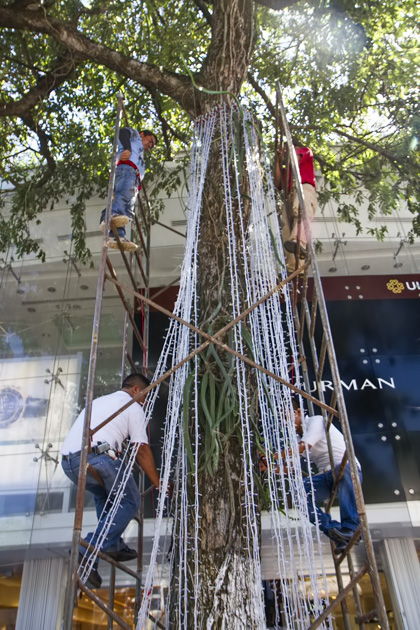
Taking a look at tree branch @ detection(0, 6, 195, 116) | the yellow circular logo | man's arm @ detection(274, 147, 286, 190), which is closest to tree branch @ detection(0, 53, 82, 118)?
tree branch @ detection(0, 6, 195, 116)

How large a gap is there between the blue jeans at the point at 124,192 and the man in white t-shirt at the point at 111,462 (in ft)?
3.78

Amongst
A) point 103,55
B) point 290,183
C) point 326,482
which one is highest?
point 103,55

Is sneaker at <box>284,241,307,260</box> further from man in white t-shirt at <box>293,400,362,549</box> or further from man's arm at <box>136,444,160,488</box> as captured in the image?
man's arm at <box>136,444,160,488</box>

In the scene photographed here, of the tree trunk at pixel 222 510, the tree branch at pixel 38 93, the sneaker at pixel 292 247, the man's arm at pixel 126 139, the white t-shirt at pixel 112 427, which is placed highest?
the tree branch at pixel 38 93

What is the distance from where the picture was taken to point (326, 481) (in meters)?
3.10

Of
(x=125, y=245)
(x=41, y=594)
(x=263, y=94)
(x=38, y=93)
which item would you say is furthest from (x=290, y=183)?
(x=41, y=594)

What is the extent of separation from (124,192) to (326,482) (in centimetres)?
213

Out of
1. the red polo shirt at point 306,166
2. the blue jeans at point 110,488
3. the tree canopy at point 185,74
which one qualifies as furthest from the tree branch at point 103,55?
the blue jeans at point 110,488

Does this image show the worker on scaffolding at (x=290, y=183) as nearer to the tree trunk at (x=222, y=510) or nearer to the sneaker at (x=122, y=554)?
the tree trunk at (x=222, y=510)

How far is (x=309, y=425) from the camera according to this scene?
3102mm

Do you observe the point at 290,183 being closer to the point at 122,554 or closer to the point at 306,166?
the point at 306,166

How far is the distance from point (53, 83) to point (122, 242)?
2.16 metres

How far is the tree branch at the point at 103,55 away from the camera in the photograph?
12.5 feet

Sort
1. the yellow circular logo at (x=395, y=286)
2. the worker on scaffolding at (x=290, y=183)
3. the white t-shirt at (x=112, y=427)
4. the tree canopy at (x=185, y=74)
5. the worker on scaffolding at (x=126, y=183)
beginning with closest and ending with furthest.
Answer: the white t-shirt at (x=112, y=427)
the worker on scaffolding at (x=126, y=183)
the worker on scaffolding at (x=290, y=183)
the tree canopy at (x=185, y=74)
the yellow circular logo at (x=395, y=286)
